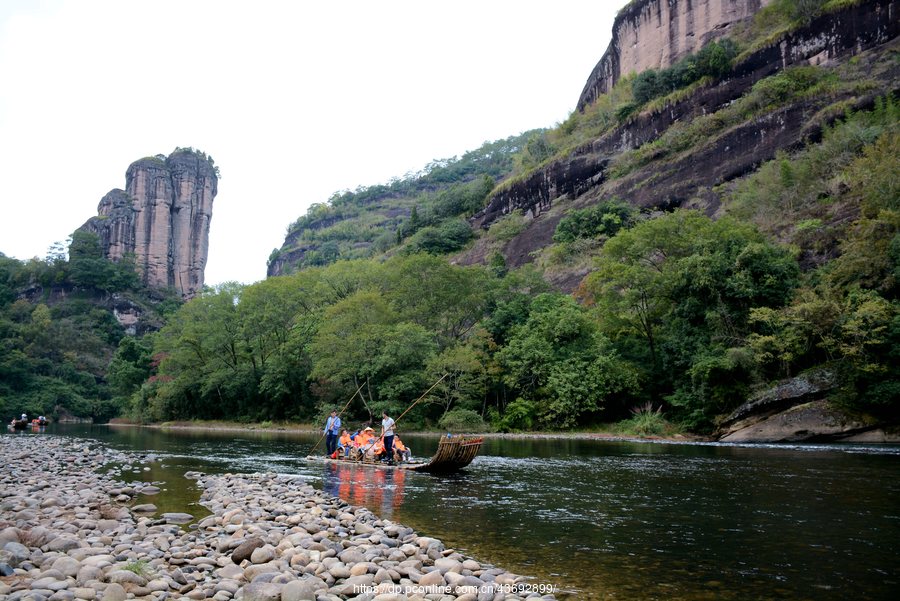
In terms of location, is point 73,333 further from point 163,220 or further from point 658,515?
point 658,515

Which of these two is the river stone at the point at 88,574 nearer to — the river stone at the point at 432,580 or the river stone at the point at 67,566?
the river stone at the point at 67,566


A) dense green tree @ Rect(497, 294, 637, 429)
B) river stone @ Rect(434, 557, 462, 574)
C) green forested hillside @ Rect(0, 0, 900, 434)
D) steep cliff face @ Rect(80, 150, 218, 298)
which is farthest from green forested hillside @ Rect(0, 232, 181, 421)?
river stone @ Rect(434, 557, 462, 574)

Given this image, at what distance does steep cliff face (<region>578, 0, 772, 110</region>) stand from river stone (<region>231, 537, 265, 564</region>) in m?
75.9

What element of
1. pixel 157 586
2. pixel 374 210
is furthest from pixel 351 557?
pixel 374 210

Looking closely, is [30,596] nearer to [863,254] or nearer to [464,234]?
[863,254]

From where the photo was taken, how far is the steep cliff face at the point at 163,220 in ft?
395

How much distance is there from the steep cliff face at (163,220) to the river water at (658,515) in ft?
373

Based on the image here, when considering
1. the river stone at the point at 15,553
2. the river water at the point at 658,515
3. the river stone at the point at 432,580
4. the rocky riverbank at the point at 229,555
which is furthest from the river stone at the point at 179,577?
the river water at the point at 658,515

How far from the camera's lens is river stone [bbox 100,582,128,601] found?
234 inches

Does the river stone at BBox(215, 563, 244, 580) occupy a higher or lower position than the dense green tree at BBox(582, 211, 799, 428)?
lower

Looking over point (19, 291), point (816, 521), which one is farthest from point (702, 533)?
point (19, 291)

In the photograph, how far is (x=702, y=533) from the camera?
9484mm

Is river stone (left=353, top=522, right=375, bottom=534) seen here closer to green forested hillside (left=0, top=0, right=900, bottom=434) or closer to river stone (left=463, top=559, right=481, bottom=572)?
river stone (left=463, top=559, right=481, bottom=572)

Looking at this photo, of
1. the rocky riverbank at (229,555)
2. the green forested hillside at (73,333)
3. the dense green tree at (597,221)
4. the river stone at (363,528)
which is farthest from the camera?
the green forested hillside at (73,333)
